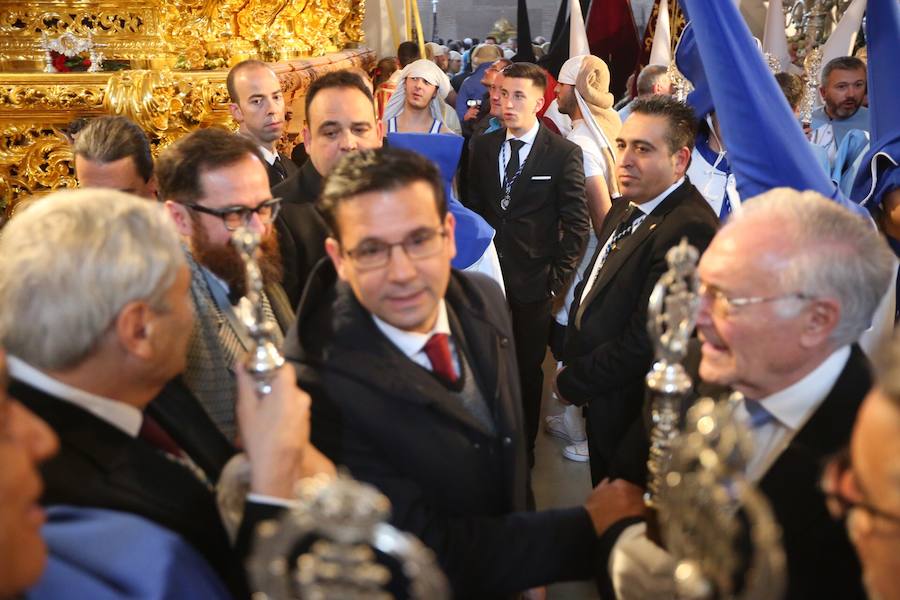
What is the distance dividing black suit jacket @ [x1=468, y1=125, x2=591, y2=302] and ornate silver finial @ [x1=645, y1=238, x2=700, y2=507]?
8.87 feet

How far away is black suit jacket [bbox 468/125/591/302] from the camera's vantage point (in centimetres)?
398

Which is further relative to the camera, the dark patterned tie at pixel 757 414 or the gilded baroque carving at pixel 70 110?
the gilded baroque carving at pixel 70 110

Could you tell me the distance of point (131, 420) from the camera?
1325mm

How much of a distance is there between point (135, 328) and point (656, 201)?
75.6 inches

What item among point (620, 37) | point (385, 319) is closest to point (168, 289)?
point (385, 319)

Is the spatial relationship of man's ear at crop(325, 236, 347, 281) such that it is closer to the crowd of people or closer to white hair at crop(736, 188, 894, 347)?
the crowd of people

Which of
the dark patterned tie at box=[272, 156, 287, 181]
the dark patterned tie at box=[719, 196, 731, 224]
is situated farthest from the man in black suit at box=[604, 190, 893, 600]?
the dark patterned tie at box=[272, 156, 287, 181]

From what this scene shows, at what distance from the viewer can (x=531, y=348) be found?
400cm

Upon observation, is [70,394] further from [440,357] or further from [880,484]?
[880,484]

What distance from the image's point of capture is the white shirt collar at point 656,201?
2.72m

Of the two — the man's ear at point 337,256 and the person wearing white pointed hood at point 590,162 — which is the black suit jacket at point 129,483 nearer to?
the man's ear at point 337,256

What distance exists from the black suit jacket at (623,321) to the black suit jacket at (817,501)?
3.47ft

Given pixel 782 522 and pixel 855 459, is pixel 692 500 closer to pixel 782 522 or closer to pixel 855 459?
pixel 855 459

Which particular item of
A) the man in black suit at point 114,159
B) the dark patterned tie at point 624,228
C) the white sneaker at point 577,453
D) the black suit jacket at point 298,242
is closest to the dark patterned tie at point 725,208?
the dark patterned tie at point 624,228
